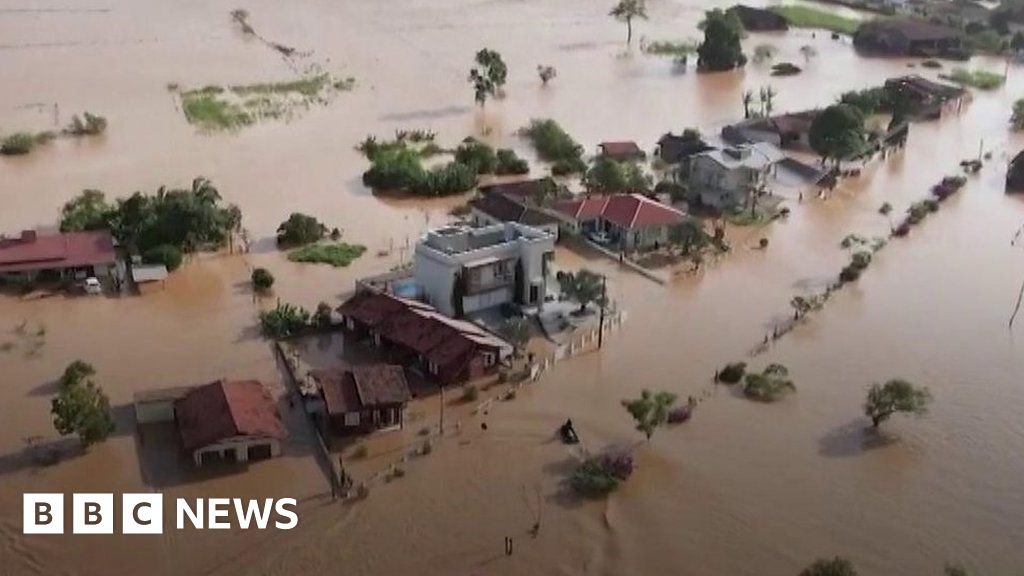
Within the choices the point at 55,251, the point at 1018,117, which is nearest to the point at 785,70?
the point at 1018,117

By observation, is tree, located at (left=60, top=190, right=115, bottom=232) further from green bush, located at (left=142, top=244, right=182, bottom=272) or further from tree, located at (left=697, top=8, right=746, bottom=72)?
tree, located at (left=697, top=8, right=746, bottom=72)

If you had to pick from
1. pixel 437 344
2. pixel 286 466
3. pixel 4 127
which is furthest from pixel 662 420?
pixel 4 127

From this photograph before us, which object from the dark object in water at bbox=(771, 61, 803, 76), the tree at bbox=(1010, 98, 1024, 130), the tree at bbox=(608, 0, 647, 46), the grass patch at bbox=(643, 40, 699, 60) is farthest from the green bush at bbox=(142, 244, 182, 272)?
the tree at bbox=(608, 0, 647, 46)

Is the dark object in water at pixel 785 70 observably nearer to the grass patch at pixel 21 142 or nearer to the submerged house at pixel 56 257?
the grass patch at pixel 21 142

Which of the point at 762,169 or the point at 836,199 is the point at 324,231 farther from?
the point at 836,199

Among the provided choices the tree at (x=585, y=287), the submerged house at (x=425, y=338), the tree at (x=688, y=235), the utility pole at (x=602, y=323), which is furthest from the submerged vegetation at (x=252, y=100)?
the utility pole at (x=602, y=323)

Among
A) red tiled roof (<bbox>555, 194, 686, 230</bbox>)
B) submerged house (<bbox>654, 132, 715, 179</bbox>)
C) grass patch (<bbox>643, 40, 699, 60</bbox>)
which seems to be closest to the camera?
red tiled roof (<bbox>555, 194, 686, 230</bbox>)
